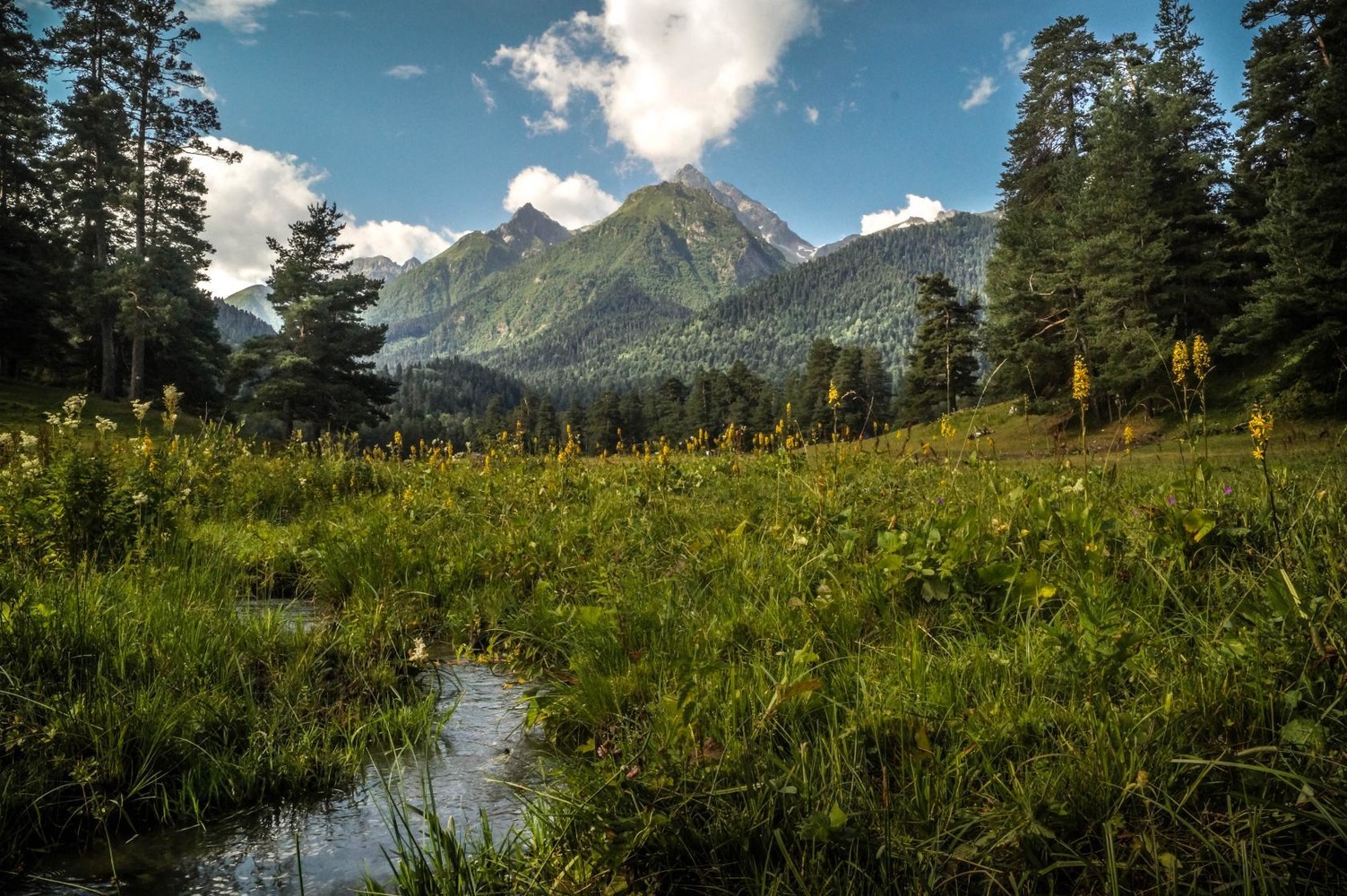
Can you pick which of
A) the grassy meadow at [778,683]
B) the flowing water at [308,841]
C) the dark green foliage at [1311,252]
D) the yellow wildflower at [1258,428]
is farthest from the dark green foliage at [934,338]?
the flowing water at [308,841]

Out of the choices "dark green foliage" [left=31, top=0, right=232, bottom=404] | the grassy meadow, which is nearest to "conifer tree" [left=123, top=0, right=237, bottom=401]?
"dark green foliage" [left=31, top=0, right=232, bottom=404]

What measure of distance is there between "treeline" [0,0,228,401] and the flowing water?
37.9 m

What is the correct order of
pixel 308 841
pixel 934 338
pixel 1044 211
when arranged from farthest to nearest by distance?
pixel 934 338 < pixel 1044 211 < pixel 308 841

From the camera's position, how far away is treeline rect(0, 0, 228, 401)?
103 ft

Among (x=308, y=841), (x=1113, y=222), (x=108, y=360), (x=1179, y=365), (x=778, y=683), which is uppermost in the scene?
(x=1113, y=222)

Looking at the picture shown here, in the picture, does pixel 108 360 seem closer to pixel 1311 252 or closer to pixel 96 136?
pixel 96 136

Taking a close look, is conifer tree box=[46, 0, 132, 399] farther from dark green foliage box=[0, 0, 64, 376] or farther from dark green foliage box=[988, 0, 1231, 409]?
dark green foliage box=[988, 0, 1231, 409]

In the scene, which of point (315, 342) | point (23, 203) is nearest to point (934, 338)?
point (315, 342)

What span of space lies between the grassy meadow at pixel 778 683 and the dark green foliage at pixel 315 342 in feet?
129

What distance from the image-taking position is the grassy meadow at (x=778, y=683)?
1610 mm

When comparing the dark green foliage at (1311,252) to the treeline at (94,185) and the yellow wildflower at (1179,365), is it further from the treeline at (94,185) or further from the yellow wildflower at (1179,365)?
the treeline at (94,185)

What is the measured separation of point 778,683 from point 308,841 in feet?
5.04

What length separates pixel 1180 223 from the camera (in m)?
33.7

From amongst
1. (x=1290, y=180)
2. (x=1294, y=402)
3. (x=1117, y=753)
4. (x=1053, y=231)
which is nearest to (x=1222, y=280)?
(x=1053, y=231)
